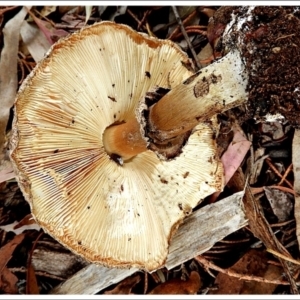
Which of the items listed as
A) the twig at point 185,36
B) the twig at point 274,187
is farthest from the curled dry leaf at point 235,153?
the twig at point 185,36

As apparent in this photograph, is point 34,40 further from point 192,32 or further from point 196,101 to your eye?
point 196,101

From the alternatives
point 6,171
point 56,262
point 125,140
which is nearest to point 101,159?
point 125,140

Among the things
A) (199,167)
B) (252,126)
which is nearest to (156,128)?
(199,167)

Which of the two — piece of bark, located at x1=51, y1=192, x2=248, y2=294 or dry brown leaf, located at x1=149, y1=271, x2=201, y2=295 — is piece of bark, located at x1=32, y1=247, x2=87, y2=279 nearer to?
piece of bark, located at x1=51, y1=192, x2=248, y2=294

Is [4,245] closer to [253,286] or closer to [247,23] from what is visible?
[253,286]

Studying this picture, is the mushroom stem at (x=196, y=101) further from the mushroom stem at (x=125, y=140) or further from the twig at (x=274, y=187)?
the twig at (x=274, y=187)

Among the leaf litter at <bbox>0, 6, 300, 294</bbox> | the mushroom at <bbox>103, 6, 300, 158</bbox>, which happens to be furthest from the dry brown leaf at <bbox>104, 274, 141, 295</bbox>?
the mushroom at <bbox>103, 6, 300, 158</bbox>
